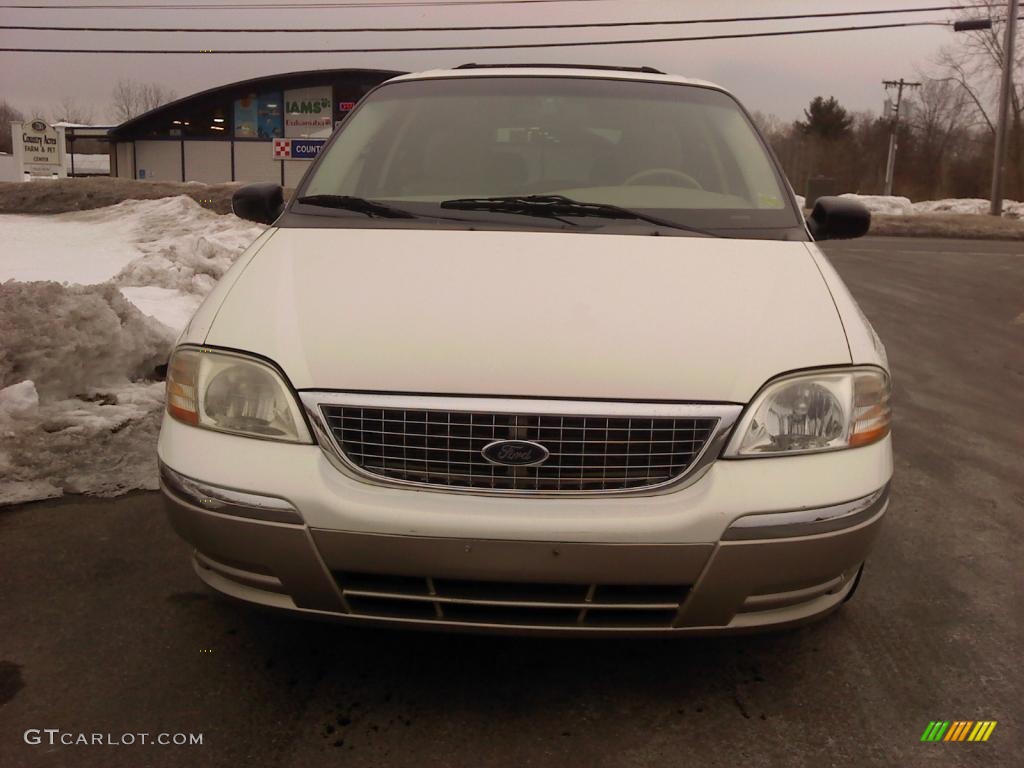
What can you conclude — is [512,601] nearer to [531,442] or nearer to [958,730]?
[531,442]

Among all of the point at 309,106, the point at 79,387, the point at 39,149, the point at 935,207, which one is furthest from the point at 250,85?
the point at 79,387

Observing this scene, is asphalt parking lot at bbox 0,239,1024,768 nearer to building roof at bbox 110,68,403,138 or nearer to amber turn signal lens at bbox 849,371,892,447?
amber turn signal lens at bbox 849,371,892,447

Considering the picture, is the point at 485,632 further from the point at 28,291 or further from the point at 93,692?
the point at 28,291

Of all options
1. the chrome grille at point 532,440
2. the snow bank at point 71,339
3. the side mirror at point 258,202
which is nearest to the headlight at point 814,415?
the chrome grille at point 532,440

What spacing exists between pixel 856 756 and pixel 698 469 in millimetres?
815

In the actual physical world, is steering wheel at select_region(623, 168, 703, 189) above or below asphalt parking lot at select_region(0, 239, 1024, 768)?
above

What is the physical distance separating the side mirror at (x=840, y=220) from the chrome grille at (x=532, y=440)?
1.84 m

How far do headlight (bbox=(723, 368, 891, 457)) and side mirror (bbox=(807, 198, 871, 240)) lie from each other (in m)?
1.44

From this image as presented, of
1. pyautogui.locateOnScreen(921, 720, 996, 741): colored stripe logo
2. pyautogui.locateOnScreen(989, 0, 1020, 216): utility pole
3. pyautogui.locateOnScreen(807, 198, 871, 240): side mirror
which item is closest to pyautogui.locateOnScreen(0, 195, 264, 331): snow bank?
pyautogui.locateOnScreen(807, 198, 871, 240): side mirror

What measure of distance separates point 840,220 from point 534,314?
6.25ft

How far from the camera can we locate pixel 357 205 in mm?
3117

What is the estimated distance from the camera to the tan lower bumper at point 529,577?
208 centimetres

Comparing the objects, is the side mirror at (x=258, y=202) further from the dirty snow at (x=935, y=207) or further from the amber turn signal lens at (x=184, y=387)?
the dirty snow at (x=935, y=207)

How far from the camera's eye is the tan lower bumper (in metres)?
2.08
